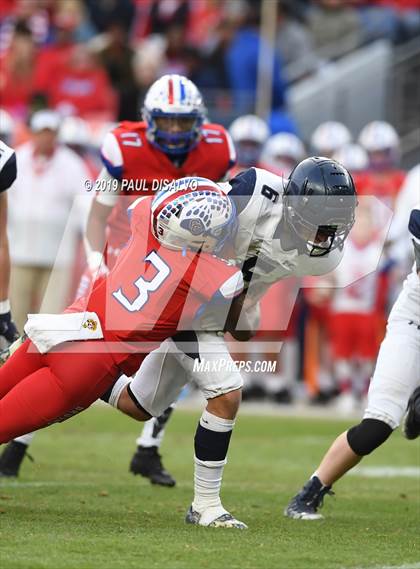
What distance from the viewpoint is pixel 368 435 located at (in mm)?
4945

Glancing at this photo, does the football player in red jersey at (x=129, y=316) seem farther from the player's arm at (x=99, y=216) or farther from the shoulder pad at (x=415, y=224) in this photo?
the player's arm at (x=99, y=216)

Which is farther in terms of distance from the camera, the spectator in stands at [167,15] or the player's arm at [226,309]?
the spectator in stands at [167,15]

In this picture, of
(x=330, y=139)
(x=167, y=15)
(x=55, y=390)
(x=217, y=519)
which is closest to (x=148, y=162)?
(x=55, y=390)

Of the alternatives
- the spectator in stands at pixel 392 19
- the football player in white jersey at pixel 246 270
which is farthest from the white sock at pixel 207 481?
the spectator in stands at pixel 392 19

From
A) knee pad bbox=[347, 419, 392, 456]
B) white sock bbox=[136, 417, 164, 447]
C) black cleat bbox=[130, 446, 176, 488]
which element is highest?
knee pad bbox=[347, 419, 392, 456]

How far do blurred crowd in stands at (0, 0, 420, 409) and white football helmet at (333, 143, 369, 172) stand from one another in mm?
12

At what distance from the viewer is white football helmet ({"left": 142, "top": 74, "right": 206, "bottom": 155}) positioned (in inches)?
235

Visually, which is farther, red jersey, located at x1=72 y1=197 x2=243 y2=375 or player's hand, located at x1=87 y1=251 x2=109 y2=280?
player's hand, located at x1=87 y1=251 x2=109 y2=280

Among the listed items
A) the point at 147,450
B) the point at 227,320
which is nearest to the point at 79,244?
the point at 147,450

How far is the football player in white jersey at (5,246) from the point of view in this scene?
5.26 meters

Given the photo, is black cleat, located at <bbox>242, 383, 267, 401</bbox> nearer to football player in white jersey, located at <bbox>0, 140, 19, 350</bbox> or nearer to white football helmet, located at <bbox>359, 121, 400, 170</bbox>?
white football helmet, located at <bbox>359, 121, 400, 170</bbox>


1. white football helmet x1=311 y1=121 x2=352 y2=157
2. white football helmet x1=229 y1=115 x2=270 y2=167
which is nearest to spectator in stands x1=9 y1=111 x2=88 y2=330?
white football helmet x1=229 y1=115 x2=270 y2=167

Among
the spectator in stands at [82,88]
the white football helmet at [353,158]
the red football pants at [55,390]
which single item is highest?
the spectator in stands at [82,88]

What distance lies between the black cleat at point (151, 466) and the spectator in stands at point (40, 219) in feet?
9.68
